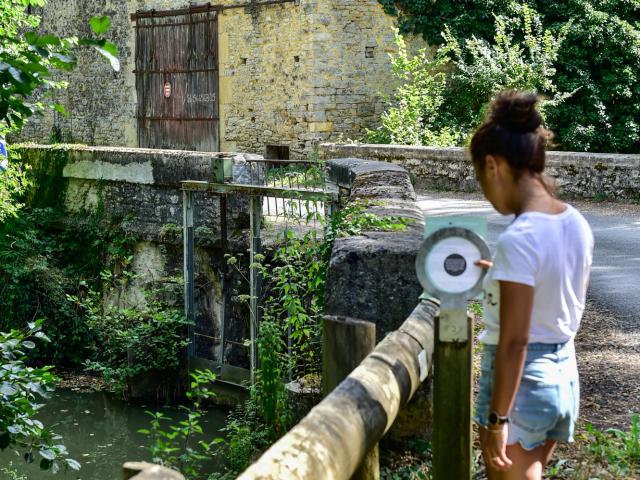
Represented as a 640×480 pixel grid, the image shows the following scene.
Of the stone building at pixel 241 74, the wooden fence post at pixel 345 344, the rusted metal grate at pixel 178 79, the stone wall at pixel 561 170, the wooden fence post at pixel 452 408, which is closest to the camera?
the wooden fence post at pixel 452 408

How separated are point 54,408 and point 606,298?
6.38 metres

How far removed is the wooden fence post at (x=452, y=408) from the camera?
260 centimetres

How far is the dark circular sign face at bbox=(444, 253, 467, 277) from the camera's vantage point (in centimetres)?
249

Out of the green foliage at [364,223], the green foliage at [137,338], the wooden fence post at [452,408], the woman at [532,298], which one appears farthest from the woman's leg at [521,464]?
the green foliage at [137,338]

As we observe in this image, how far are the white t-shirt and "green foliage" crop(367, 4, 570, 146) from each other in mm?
12440

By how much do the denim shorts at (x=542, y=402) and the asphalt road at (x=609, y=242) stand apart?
11.4 ft

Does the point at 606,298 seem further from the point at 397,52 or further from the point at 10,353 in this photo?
the point at 397,52

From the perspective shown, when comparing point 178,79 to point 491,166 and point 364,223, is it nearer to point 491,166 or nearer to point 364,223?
point 364,223

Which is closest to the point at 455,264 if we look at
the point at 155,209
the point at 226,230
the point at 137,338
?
the point at 226,230

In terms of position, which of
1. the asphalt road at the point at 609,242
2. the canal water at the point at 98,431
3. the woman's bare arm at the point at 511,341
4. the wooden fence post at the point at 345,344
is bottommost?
the canal water at the point at 98,431

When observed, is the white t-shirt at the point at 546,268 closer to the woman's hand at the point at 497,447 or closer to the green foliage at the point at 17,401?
the woman's hand at the point at 497,447

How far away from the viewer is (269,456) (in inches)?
80.4

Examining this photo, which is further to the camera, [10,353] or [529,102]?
[10,353]

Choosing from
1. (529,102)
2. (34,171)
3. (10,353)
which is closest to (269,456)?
(529,102)
